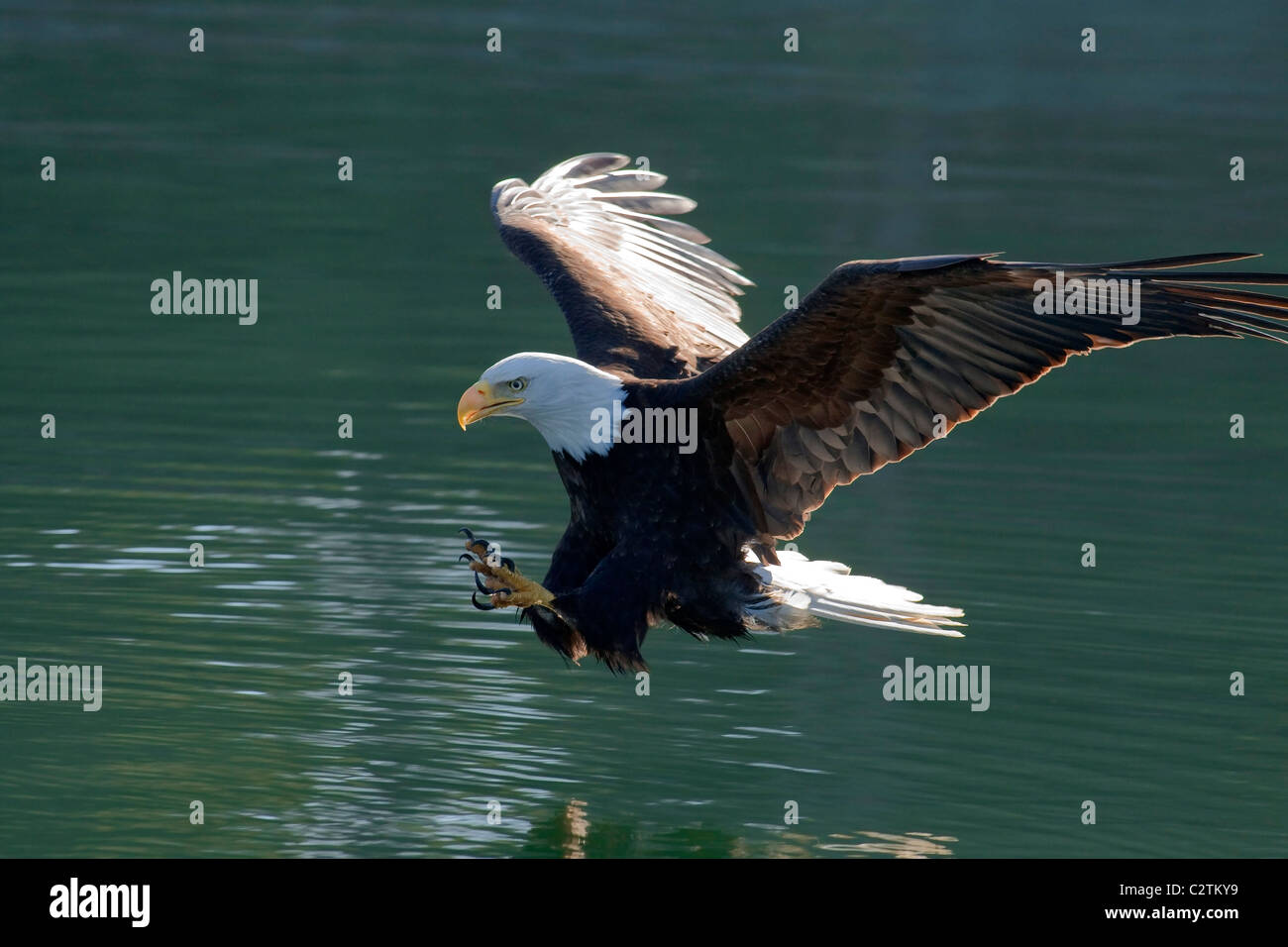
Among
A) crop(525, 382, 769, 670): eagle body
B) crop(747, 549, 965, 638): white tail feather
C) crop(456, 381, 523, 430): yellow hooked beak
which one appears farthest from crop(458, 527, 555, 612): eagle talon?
crop(747, 549, 965, 638): white tail feather

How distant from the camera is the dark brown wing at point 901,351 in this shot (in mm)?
6113

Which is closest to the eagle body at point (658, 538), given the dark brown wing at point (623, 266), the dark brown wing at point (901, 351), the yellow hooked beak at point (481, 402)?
the dark brown wing at point (901, 351)

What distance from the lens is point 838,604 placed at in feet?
22.9

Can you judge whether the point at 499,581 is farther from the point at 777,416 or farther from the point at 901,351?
the point at 901,351

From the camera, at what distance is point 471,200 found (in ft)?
55.6

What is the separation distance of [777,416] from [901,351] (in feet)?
1.64

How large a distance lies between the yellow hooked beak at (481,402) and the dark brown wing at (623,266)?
23.4 inches

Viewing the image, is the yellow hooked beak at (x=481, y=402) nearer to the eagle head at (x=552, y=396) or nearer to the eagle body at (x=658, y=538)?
the eagle head at (x=552, y=396)

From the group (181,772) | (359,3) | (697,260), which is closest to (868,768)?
(181,772)

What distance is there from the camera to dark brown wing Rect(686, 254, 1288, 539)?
20.1 ft

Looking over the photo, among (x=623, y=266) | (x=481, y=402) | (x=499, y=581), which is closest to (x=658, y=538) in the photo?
(x=499, y=581)

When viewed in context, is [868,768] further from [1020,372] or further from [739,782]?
[1020,372]

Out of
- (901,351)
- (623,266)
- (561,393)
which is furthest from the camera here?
(623,266)

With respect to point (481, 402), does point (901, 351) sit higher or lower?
higher
